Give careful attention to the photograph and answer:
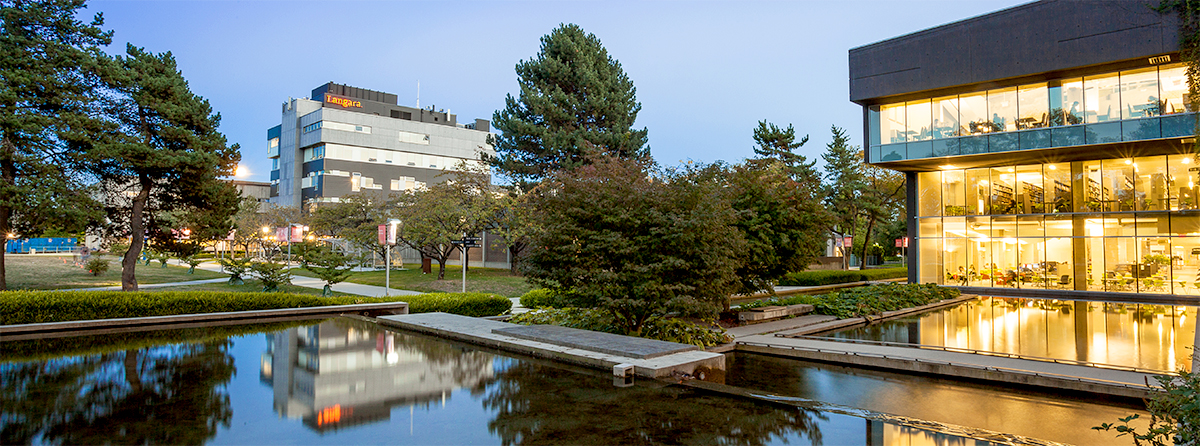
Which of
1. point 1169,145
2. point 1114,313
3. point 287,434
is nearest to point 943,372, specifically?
point 287,434

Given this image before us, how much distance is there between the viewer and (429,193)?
32.4 metres

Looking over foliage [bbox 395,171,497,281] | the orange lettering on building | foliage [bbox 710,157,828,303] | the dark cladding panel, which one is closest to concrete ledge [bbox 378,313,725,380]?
foliage [bbox 710,157,828,303]

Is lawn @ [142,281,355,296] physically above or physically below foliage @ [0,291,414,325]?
below

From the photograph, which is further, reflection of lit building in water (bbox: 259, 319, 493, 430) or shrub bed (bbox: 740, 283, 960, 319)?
shrub bed (bbox: 740, 283, 960, 319)

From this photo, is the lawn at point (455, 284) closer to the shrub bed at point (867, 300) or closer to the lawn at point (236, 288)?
the lawn at point (236, 288)

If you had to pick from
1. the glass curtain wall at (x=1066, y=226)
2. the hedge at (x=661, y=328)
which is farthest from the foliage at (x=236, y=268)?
the glass curtain wall at (x=1066, y=226)

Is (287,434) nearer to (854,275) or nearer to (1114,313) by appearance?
(1114,313)

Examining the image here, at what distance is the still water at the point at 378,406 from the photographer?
6328mm

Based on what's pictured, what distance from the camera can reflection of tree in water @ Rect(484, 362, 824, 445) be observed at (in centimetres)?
633

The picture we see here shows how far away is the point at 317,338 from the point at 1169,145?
3415 centimetres

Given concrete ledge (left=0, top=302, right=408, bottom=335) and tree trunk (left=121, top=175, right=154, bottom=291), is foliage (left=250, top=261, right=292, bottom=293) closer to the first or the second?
tree trunk (left=121, top=175, right=154, bottom=291)

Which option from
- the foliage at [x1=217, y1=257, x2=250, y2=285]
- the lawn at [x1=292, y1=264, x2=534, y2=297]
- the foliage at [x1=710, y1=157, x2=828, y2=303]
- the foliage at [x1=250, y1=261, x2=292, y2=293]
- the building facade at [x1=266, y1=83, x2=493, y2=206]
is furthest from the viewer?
the building facade at [x1=266, y1=83, x2=493, y2=206]

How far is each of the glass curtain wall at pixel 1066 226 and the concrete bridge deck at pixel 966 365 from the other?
78.2 feet

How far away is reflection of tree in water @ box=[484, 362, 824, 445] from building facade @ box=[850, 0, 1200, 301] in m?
28.2
